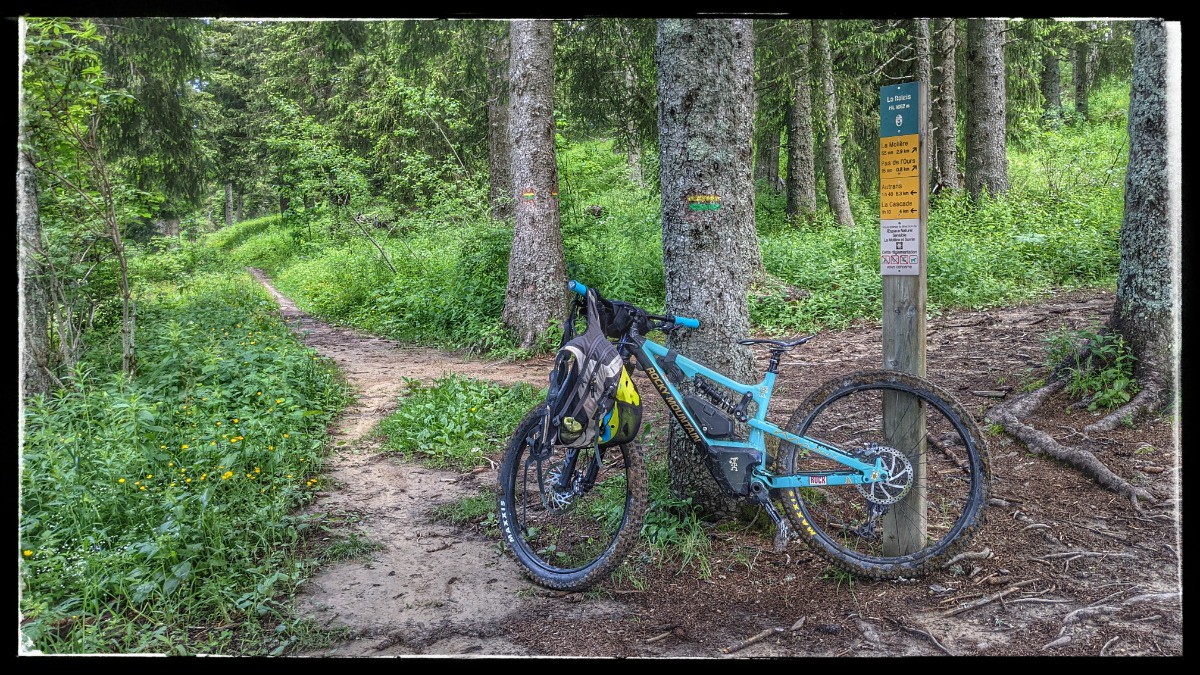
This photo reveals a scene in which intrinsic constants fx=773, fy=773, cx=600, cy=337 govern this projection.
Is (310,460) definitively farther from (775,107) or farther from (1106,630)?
(775,107)

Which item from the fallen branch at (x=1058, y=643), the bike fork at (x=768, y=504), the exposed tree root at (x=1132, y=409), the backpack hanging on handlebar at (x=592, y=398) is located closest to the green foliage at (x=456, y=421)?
the backpack hanging on handlebar at (x=592, y=398)

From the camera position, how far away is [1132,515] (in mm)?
4023

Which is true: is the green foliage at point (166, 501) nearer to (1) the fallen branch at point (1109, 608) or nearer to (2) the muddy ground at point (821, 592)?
(2) the muddy ground at point (821, 592)

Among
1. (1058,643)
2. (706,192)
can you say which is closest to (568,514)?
(706,192)

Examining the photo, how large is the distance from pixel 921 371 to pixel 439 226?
38.3ft

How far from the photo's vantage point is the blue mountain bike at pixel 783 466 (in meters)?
3.65

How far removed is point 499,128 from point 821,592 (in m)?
13.8

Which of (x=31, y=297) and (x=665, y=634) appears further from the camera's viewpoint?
(x=31, y=297)

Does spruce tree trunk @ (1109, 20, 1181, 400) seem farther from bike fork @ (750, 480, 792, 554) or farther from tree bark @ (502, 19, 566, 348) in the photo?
tree bark @ (502, 19, 566, 348)

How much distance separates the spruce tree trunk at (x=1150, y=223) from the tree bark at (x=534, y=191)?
6408 mm

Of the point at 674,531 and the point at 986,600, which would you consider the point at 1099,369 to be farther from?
the point at 674,531

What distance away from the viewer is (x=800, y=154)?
15844 mm

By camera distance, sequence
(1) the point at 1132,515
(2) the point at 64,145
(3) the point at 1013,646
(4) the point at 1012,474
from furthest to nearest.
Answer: (2) the point at 64,145 → (4) the point at 1012,474 → (1) the point at 1132,515 → (3) the point at 1013,646
